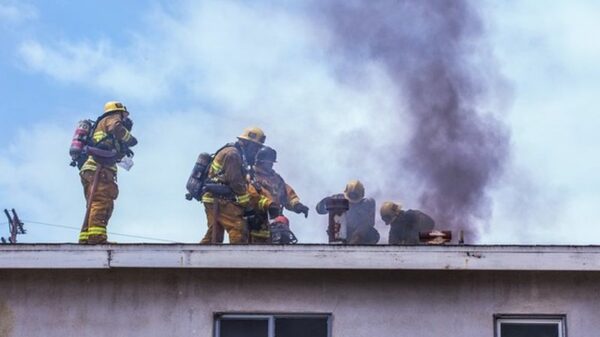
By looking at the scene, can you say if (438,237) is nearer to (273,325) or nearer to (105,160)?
(273,325)

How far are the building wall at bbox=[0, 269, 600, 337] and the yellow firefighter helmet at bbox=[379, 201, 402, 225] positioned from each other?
219 inches

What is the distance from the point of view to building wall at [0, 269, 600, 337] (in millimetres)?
10562

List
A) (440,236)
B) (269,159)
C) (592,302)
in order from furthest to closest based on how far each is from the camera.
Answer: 1. (269,159)
2. (440,236)
3. (592,302)

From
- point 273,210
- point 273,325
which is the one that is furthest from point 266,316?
point 273,210

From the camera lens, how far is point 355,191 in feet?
52.8

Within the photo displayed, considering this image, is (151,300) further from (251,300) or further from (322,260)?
(322,260)

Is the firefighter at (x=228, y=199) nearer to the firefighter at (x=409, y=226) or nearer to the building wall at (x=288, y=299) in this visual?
the firefighter at (x=409, y=226)

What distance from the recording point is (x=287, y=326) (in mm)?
10719

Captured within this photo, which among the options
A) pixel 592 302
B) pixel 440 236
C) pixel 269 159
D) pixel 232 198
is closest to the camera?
pixel 592 302

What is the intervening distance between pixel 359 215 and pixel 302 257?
16.7 ft

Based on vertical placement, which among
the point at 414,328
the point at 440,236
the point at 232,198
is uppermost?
the point at 232,198

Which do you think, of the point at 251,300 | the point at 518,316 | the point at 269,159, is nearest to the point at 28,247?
the point at 251,300

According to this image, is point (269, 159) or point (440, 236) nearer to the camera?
point (440, 236)

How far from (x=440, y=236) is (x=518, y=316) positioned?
1056 millimetres
